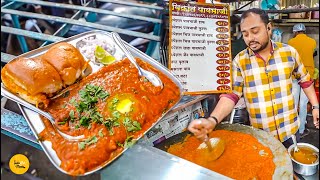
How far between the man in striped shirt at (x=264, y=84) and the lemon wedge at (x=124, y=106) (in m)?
0.29

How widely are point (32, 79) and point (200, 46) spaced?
76cm

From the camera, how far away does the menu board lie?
1418 millimetres

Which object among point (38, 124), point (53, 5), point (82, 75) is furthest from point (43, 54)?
point (53, 5)

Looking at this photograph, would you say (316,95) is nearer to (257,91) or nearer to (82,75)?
(257,91)

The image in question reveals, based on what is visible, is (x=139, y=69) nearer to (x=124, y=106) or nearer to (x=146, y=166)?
(x=124, y=106)

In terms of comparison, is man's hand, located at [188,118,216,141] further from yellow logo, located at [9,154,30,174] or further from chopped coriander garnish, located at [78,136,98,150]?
yellow logo, located at [9,154,30,174]

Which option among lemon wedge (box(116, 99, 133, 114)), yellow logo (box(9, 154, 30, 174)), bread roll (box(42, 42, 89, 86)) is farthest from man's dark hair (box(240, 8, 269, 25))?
yellow logo (box(9, 154, 30, 174))

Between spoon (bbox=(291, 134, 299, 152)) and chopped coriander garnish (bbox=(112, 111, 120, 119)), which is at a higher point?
chopped coriander garnish (bbox=(112, 111, 120, 119))

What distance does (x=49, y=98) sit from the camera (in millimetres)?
1446

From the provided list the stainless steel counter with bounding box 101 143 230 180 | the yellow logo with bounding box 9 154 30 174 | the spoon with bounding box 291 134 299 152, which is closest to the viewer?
the stainless steel counter with bounding box 101 143 230 180

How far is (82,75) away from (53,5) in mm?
889

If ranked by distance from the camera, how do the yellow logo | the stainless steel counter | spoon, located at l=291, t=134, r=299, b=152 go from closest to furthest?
the stainless steel counter
spoon, located at l=291, t=134, r=299, b=152
the yellow logo

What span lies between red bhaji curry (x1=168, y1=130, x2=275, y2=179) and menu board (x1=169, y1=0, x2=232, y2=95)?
0.76ft

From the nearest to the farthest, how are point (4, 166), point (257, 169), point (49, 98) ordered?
point (257, 169) < point (49, 98) < point (4, 166)
